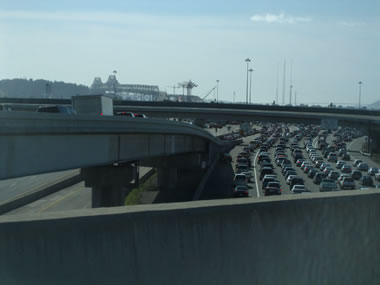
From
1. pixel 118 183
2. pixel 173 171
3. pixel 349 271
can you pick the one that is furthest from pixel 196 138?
pixel 349 271

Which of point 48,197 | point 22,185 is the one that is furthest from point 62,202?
point 22,185

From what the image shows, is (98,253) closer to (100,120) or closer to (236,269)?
(236,269)

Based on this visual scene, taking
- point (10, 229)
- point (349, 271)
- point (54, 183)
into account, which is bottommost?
point (54, 183)

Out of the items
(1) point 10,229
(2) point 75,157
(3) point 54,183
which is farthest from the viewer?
(3) point 54,183

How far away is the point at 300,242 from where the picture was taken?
587 centimetres

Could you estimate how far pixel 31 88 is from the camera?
9819cm

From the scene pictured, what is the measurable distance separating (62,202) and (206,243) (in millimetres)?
23059

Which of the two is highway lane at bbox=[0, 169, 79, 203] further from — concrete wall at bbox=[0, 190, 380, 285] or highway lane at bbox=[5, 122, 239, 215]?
concrete wall at bbox=[0, 190, 380, 285]

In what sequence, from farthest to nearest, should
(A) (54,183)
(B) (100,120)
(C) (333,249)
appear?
(A) (54,183)
(B) (100,120)
(C) (333,249)

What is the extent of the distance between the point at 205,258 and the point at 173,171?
33.7 meters

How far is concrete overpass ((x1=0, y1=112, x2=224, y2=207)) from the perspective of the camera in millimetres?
13969

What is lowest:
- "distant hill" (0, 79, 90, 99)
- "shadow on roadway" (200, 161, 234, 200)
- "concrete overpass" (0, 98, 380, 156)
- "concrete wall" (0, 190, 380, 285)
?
"shadow on roadway" (200, 161, 234, 200)

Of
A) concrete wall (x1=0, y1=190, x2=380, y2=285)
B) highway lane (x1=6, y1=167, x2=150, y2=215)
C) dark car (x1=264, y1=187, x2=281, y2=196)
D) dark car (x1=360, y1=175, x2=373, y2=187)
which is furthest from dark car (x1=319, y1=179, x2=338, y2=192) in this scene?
concrete wall (x1=0, y1=190, x2=380, y2=285)

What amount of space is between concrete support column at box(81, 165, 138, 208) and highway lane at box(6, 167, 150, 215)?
4.76ft
